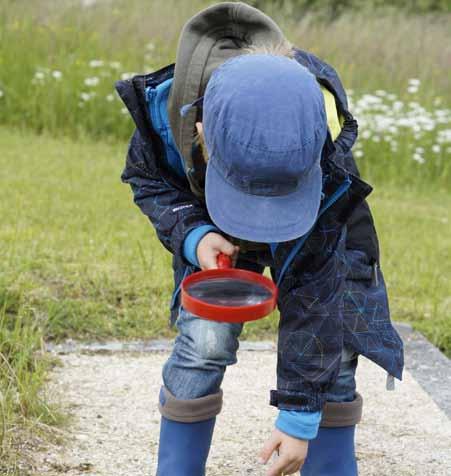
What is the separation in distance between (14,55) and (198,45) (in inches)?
216

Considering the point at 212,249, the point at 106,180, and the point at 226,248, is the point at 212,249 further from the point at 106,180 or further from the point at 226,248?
the point at 106,180

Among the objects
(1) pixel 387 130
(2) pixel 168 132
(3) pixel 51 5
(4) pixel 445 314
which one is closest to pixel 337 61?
(1) pixel 387 130

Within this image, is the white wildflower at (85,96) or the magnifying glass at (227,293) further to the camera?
the white wildflower at (85,96)

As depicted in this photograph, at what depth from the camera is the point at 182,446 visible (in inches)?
90.0

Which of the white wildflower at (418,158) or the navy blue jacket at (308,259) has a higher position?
the navy blue jacket at (308,259)

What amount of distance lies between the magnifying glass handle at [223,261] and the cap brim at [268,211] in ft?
0.61

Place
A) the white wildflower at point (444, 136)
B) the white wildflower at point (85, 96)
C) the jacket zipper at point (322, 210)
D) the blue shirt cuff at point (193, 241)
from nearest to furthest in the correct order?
the jacket zipper at point (322, 210) → the blue shirt cuff at point (193, 241) → the white wildflower at point (444, 136) → the white wildflower at point (85, 96)

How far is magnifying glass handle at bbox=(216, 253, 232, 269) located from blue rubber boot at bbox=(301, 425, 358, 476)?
564mm

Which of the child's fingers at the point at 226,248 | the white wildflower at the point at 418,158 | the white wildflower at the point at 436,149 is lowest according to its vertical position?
the white wildflower at the point at 418,158

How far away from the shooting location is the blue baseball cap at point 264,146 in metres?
1.77

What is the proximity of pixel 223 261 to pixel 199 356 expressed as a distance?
0.90 ft

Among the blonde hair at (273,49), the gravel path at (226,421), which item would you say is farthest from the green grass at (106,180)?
the blonde hair at (273,49)

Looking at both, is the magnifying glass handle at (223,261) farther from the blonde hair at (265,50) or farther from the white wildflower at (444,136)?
the white wildflower at (444,136)

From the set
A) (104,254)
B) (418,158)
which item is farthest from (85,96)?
(104,254)
